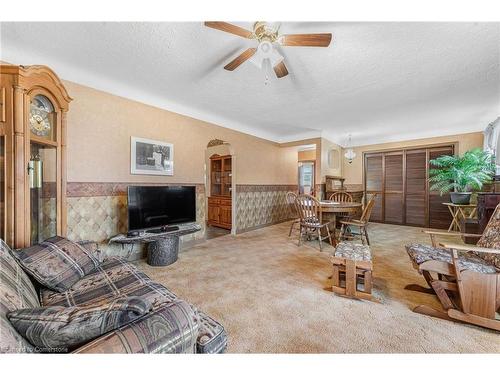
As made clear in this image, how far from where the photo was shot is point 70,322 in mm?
765

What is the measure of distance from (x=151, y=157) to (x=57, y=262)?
1.93 m

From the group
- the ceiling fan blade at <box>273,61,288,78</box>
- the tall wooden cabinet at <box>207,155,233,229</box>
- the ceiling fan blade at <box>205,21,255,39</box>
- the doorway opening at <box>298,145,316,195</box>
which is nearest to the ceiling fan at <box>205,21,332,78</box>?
the ceiling fan blade at <box>205,21,255,39</box>

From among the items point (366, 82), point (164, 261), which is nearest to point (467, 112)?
point (366, 82)

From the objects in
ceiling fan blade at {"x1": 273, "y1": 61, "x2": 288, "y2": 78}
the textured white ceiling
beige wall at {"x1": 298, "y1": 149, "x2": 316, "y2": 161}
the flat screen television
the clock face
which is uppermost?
the textured white ceiling

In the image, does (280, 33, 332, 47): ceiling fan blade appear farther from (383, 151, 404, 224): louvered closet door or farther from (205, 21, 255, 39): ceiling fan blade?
(383, 151, 404, 224): louvered closet door

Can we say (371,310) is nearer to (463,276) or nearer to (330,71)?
(463,276)

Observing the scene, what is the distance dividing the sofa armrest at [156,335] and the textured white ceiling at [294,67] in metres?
2.08

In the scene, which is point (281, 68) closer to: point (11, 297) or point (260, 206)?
point (11, 297)

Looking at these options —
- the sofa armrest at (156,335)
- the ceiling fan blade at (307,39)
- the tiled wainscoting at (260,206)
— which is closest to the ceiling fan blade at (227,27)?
the ceiling fan blade at (307,39)

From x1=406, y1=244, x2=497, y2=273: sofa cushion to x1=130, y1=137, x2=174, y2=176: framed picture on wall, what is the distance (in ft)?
10.7

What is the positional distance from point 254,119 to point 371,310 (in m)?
3.63

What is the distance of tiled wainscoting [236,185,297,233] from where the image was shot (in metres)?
4.80

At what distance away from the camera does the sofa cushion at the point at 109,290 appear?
1287 mm

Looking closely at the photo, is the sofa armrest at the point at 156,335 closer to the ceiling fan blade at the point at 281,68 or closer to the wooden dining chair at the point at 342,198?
the ceiling fan blade at the point at 281,68
